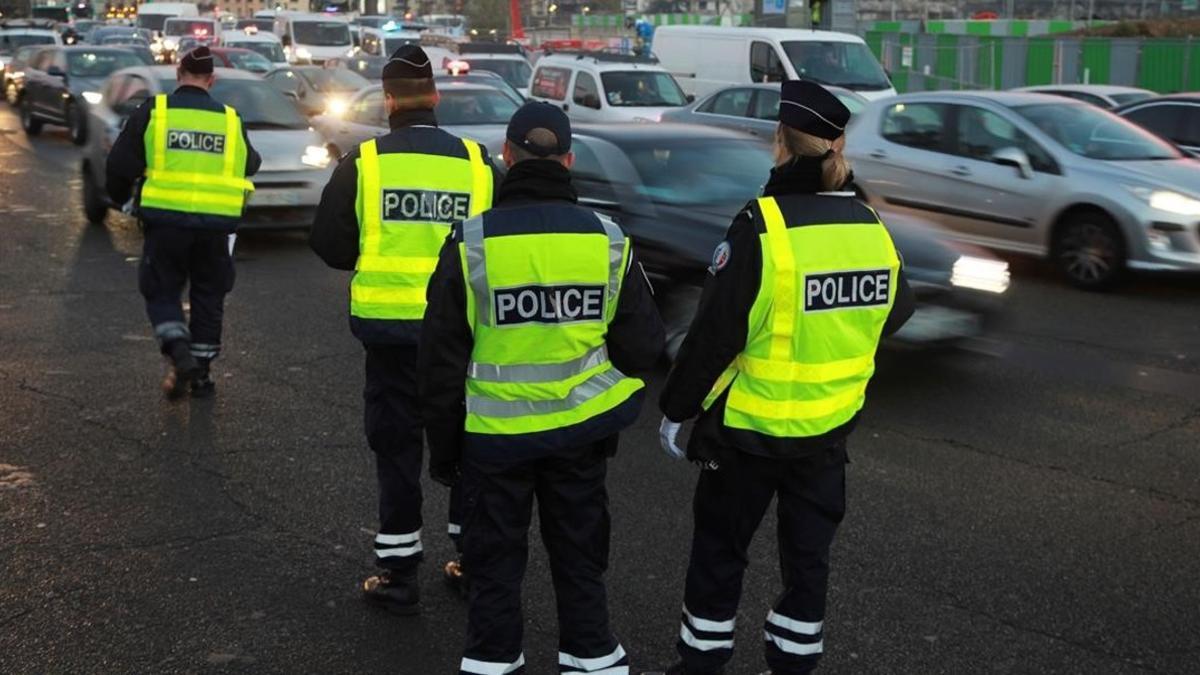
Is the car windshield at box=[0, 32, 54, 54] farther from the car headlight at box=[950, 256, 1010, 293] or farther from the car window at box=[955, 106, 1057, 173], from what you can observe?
the car headlight at box=[950, 256, 1010, 293]

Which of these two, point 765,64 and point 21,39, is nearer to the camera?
point 765,64

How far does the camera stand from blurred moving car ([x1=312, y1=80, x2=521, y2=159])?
15.8 metres

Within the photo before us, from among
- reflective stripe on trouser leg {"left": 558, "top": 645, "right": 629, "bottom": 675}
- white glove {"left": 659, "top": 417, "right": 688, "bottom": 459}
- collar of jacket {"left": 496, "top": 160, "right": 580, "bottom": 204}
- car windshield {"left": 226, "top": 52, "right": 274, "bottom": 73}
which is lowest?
reflective stripe on trouser leg {"left": 558, "top": 645, "right": 629, "bottom": 675}

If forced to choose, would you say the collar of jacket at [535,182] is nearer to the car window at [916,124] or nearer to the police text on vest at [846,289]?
the police text on vest at [846,289]

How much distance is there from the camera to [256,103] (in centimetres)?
1461

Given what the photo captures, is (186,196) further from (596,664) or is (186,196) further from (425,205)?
(596,664)

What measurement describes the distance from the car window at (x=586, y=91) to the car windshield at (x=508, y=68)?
6915 mm

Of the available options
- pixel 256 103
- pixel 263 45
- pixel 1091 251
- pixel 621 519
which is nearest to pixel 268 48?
pixel 263 45

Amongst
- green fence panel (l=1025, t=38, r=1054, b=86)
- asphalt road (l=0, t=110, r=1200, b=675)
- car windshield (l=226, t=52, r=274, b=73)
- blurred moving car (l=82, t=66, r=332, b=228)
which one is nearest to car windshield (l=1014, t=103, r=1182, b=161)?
asphalt road (l=0, t=110, r=1200, b=675)

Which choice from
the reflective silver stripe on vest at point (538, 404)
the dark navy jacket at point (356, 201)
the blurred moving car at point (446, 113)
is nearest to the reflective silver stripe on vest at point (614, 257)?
the reflective silver stripe on vest at point (538, 404)

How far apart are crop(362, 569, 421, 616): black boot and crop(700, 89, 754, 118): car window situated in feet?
44.1

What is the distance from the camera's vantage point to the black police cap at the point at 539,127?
384 cm

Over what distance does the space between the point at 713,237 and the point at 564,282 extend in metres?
4.80

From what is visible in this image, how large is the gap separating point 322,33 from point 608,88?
2255cm
